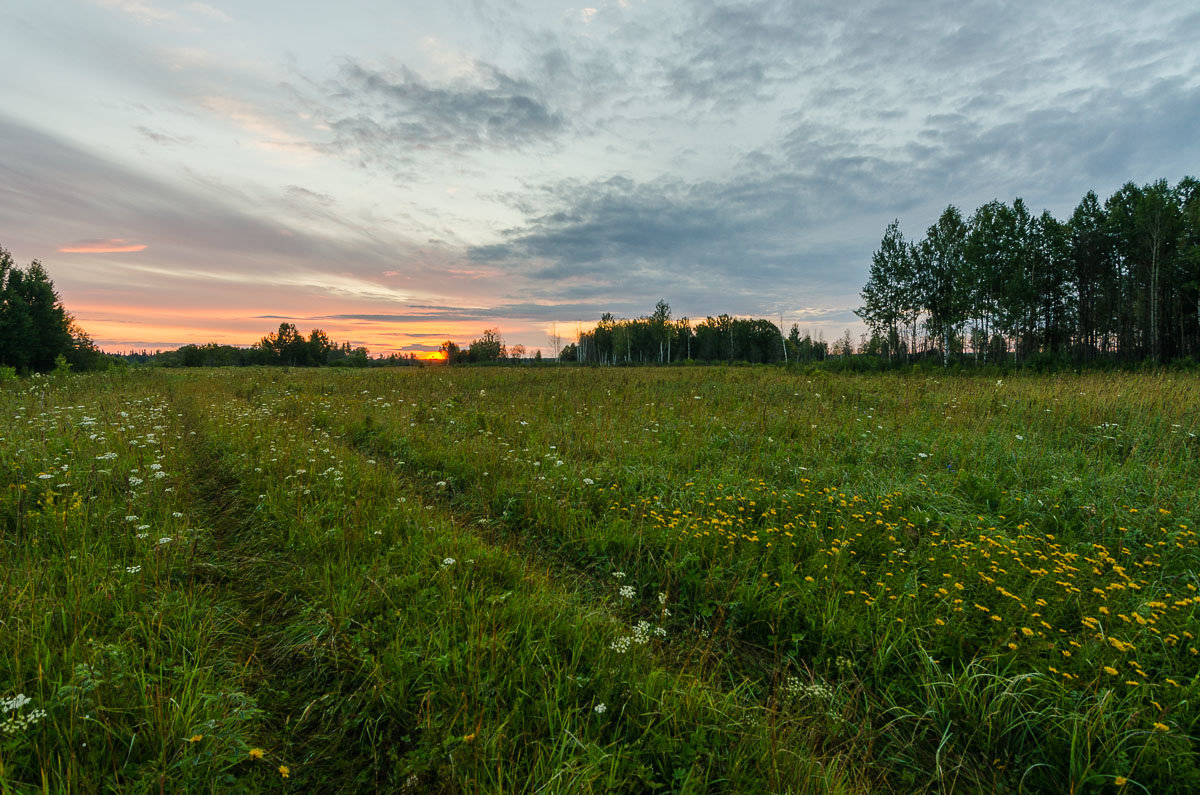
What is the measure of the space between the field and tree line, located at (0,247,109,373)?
4466cm

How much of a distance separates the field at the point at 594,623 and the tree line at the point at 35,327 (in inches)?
1758

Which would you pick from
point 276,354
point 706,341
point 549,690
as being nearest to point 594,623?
point 549,690

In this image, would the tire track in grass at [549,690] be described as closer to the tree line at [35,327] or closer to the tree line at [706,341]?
the tree line at [35,327]

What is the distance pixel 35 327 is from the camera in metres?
35.9

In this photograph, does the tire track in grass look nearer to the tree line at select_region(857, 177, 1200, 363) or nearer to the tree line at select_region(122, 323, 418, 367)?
the tree line at select_region(857, 177, 1200, 363)

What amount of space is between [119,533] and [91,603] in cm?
150

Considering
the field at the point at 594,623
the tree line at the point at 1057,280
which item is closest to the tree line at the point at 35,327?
the field at the point at 594,623

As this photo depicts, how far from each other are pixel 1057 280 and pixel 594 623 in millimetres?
57052

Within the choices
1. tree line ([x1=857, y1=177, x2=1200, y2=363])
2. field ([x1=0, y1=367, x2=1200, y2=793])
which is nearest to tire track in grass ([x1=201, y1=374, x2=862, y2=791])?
field ([x1=0, y1=367, x2=1200, y2=793])

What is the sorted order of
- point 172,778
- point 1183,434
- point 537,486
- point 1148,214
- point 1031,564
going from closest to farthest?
point 172,778 → point 1031,564 → point 537,486 → point 1183,434 → point 1148,214

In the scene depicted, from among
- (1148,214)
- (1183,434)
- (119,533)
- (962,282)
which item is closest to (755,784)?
(119,533)

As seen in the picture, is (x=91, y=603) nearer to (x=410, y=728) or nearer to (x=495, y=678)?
(x=410, y=728)

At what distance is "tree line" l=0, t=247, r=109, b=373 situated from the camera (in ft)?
111

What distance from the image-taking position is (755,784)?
2205 mm
